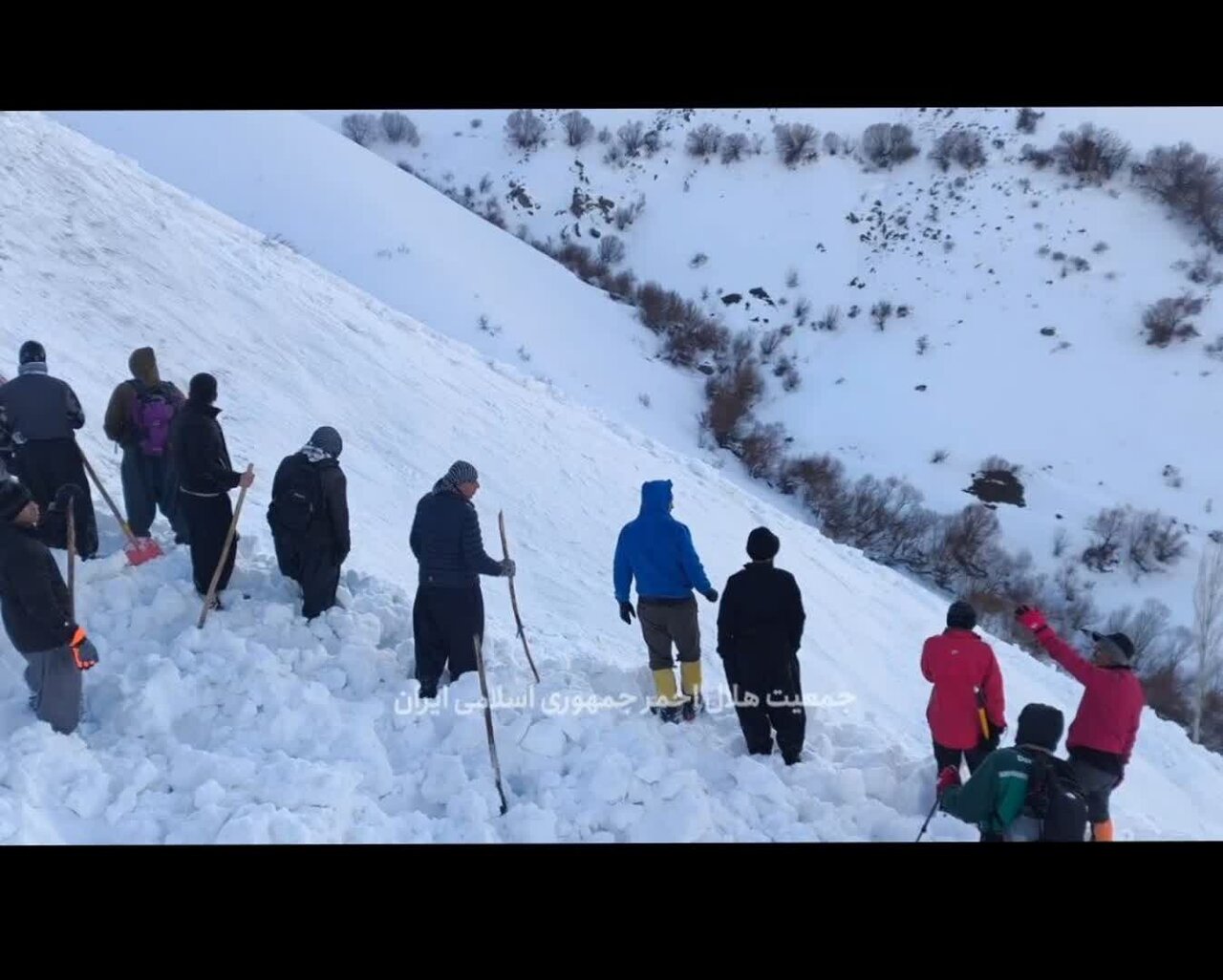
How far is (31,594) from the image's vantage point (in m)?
4.52

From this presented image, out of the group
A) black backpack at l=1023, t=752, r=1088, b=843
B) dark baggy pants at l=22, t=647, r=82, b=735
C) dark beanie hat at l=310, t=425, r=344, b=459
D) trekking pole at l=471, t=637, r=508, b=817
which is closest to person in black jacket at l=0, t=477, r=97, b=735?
dark baggy pants at l=22, t=647, r=82, b=735

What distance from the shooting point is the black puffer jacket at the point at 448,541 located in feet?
17.1

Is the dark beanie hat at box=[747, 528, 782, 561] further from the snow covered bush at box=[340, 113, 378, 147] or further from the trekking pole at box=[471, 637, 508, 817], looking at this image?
the snow covered bush at box=[340, 113, 378, 147]

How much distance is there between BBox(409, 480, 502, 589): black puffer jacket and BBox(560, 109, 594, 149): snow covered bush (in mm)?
29444

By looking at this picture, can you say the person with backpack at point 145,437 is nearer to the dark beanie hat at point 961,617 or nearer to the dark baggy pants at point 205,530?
the dark baggy pants at point 205,530

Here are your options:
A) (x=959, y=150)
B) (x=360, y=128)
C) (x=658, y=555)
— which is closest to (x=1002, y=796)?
(x=658, y=555)

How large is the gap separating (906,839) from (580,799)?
1730 millimetres

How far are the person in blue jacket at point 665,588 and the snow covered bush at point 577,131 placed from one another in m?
29.4

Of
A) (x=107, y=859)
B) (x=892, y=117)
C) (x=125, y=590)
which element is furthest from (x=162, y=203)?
(x=892, y=117)

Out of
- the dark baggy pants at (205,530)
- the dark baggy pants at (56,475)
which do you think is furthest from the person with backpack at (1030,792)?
the dark baggy pants at (56,475)

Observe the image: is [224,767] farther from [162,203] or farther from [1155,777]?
[162,203]

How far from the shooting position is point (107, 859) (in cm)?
431

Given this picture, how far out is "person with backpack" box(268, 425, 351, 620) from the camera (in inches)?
214

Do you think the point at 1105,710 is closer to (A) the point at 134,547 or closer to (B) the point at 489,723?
(B) the point at 489,723
